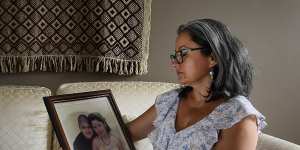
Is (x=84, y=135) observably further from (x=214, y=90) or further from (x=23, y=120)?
(x=23, y=120)

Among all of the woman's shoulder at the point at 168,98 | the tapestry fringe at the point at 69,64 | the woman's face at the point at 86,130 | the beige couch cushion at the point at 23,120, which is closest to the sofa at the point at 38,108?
the beige couch cushion at the point at 23,120

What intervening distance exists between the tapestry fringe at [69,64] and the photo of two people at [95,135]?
0.67m

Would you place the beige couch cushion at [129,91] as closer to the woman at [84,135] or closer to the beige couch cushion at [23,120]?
the beige couch cushion at [23,120]

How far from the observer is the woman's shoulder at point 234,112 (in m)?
1.27

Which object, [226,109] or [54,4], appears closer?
[226,109]

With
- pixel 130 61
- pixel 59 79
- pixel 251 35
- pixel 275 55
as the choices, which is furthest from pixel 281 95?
pixel 59 79

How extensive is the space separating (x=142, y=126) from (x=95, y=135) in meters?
0.26

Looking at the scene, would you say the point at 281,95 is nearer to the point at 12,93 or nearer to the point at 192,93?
the point at 192,93

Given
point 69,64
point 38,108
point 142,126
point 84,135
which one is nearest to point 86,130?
point 84,135

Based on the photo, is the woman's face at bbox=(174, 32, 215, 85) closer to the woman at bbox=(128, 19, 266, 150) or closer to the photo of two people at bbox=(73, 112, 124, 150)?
the woman at bbox=(128, 19, 266, 150)

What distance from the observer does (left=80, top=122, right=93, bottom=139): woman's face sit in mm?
1346

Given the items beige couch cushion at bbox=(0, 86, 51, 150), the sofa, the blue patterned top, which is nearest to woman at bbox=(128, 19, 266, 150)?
the blue patterned top

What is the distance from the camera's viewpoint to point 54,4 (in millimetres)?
2023

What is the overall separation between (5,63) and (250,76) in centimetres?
119
